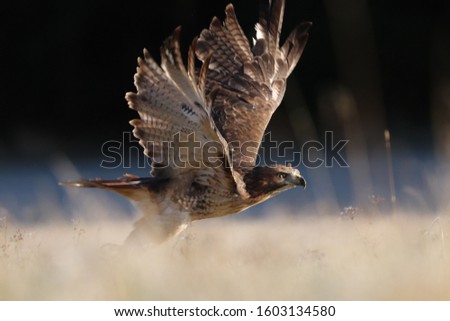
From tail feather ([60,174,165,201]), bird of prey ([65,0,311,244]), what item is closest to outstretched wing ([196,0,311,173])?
bird of prey ([65,0,311,244])

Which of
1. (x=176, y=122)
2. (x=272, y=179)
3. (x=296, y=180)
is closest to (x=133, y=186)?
(x=176, y=122)

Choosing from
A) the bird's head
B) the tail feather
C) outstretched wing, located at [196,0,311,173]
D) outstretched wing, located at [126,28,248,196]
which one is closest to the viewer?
outstretched wing, located at [126,28,248,196]

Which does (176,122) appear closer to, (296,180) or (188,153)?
(188,153)

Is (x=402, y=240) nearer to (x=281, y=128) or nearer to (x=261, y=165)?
(x=261, y=165)

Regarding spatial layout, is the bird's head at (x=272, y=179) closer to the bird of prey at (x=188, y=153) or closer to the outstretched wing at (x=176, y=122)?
the bird of prey at (x=188, y=153)

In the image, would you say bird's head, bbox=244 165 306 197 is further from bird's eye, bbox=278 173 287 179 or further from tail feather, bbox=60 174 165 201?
tail feather, bbox=60 174 165 201

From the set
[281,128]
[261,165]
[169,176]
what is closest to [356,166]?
[261,165]
